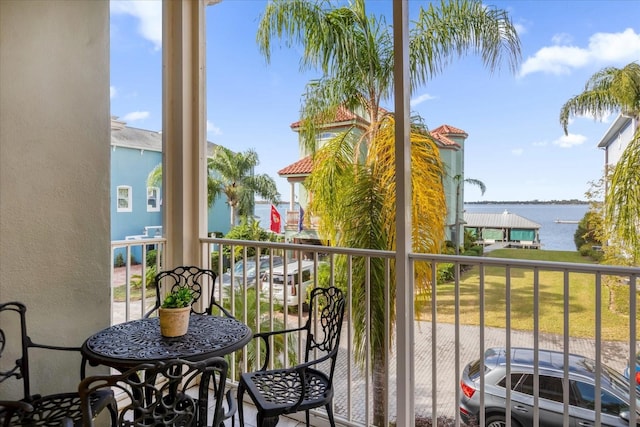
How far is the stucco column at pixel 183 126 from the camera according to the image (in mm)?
3080

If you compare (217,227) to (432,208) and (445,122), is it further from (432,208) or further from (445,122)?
(445,122)

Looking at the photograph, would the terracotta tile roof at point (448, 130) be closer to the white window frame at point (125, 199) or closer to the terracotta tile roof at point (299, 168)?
the terracotta tile roof at point (299, 168)

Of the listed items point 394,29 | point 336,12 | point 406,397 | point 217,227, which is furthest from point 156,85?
point 406,397

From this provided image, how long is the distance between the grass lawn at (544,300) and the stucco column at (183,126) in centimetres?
200

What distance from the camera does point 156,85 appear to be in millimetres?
3043

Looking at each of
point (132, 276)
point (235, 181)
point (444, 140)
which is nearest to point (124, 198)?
point (132, 276)

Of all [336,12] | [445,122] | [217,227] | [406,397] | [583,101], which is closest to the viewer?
[583,101]

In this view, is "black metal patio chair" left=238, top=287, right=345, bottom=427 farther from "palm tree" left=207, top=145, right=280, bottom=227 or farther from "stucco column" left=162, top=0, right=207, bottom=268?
"stucco column" left=162, top=0, right=207, bottom=268

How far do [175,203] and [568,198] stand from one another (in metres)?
2.68

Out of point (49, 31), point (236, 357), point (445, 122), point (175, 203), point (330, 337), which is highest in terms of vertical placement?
point (49, 31)

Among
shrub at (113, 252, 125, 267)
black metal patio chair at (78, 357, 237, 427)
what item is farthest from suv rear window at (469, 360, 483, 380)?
shrub at (113, 252, 125, 267)

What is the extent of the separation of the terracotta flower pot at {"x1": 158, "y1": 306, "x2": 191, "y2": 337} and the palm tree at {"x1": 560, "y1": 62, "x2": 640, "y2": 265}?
2117mm

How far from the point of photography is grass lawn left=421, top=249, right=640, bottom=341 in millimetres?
1875

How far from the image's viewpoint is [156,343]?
1.77 metres
